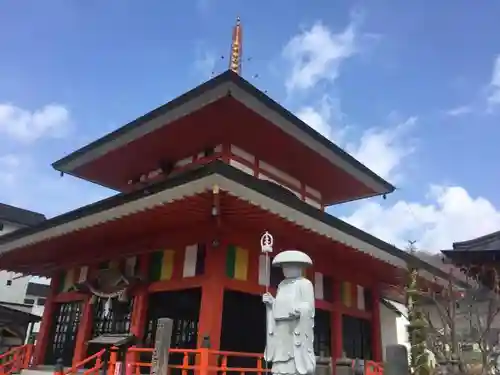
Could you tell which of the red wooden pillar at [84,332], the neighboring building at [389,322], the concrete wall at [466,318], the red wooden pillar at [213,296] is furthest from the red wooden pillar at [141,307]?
the neighboring building at [389,322]

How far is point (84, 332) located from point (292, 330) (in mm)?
7269

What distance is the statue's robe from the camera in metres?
6.18

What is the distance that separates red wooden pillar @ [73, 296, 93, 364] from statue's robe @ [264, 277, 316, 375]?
6.81 m

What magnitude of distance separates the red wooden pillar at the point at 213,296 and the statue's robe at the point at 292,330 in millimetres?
2732

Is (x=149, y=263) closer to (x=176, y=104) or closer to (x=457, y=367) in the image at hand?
(x=176, y=104)

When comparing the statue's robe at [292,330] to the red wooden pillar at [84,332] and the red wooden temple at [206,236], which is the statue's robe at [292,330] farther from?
the red wooden pillar at [84,332]

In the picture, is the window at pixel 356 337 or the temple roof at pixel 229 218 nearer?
the temple roof at pixel 229 218

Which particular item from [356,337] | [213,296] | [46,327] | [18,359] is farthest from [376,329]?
[18,359]

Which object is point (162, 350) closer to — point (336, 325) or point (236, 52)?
point (336, 325)

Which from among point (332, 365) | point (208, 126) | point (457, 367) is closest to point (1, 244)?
point (208, 126)

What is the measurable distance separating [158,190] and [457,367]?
19.9ft

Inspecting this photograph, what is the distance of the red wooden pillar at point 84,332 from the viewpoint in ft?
37.3

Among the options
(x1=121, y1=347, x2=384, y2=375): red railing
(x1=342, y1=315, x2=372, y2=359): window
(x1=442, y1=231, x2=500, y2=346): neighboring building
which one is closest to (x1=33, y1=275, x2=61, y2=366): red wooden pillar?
(x1=121, y1=347, x2=384, y2=375): red railing

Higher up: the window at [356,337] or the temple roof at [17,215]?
the temple roof at [17,215]
